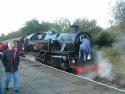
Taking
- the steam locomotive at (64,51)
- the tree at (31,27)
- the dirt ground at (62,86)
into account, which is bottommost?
the dirt ground at (62,86)

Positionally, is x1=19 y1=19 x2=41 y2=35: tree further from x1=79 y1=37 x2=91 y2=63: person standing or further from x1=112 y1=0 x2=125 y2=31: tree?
x1=79 y1=37 x2=91 y2=63: person standing

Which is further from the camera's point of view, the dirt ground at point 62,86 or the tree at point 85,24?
the tree at point 85,24

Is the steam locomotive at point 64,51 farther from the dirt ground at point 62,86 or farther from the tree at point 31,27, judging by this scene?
the tree at point 31,27

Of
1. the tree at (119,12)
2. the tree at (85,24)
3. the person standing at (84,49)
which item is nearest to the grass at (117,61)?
the person standing at (84,49)

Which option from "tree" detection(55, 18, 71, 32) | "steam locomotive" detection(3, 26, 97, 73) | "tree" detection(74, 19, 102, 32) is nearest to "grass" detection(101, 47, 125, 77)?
"steam locomotive" detection(3, 26, 97, 73)

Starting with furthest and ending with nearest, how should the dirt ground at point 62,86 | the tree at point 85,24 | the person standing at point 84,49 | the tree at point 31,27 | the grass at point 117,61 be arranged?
the tree at point 31,27, the tree at point 85,24, the grass at point 117,61, the person standing at point 84,49, the dirt ground at point 62,86

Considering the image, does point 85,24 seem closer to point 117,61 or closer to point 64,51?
point 117,61

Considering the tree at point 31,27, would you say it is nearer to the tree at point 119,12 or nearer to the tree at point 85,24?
the tree at point 85,24

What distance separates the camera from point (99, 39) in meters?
36.4

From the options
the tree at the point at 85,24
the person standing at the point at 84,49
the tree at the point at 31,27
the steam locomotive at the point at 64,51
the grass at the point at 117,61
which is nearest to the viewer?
the person standing at the point at 84,49

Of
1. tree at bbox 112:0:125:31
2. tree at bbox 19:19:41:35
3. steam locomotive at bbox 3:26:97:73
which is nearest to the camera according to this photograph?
steam locomotive at bbox 3:26:97:73

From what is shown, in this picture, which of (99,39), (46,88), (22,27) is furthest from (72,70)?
(22,27)

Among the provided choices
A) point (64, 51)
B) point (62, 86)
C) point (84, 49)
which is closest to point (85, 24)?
point (64, 51)

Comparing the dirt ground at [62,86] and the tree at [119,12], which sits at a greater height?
the tree at [119,12]
